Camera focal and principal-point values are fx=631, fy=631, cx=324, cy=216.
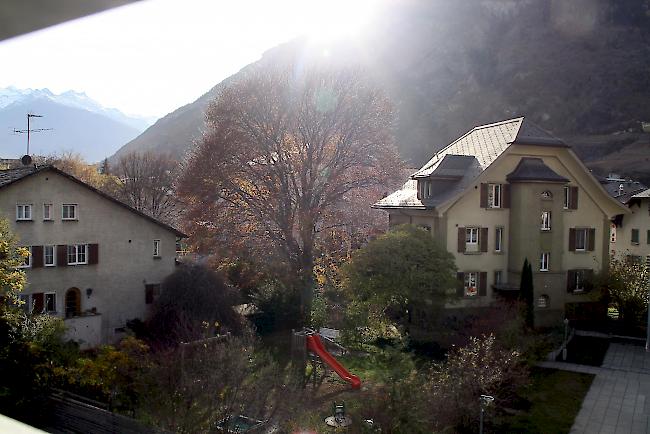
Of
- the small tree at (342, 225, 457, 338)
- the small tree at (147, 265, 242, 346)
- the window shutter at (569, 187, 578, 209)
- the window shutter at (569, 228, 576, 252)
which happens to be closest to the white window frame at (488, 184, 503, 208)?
the window shutter at (569, 187, 578, 209)

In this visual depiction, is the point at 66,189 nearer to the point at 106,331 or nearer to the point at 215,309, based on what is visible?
the point at 106,331

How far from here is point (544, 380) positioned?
63.0 feet

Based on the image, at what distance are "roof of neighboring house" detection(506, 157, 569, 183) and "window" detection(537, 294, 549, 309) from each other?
A: 4.83 meters

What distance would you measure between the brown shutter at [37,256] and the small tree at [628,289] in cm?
2208

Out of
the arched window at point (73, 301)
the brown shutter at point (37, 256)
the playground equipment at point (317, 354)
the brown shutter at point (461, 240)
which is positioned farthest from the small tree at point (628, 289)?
the brown shutter at point (37, 256)

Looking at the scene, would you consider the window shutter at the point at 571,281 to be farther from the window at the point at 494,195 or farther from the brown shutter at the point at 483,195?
the brown shutter at the point at 483,195

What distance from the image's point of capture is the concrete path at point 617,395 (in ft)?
50.5

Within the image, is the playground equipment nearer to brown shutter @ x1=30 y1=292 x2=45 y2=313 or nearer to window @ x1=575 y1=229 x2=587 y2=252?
brown shutter @ x1=30 y1=292 x2=45 y2=313

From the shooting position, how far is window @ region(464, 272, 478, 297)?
25.5m

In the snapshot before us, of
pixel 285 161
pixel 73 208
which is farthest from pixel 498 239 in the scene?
pixel 73 208

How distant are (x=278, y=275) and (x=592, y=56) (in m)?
93.7

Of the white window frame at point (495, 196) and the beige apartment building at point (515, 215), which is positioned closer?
the beige apartment building at point (515, 215)

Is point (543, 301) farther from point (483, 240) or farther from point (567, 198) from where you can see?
point (567, 198)

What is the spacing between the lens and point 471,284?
25641 mm
